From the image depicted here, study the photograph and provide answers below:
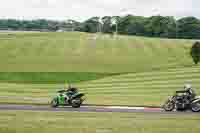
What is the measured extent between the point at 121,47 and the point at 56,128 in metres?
75.5

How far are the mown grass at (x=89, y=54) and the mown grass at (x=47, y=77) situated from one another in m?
2.98

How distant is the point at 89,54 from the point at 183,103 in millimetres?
Answer: 59114

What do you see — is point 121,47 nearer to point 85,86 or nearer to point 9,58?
point 9,58

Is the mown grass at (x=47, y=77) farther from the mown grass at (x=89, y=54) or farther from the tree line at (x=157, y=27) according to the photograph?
the tree line at (x=157, y=27)

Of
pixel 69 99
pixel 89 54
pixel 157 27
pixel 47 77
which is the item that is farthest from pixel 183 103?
pixel 157 27

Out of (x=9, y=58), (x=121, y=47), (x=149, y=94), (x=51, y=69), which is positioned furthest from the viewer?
(x=121, y=47)

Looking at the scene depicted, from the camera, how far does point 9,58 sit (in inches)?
3152

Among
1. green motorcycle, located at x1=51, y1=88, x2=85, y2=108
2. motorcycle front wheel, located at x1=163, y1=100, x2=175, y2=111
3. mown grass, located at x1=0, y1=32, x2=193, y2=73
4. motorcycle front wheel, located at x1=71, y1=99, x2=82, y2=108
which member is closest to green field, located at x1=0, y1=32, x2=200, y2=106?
mown grass, located at x1=0, y1=32, x2=193, y2=73

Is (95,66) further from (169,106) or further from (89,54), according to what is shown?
(169,106)

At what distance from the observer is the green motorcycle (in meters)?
29.9

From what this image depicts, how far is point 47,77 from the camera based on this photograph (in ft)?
211

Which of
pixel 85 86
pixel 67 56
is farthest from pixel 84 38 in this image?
pixel 85 86

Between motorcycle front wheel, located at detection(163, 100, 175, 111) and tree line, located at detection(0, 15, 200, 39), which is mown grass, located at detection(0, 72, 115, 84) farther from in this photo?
tree line, located at detection(0, 15, 200, 39)

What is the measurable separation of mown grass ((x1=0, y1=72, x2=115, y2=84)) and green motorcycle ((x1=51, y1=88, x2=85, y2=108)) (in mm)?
29057
